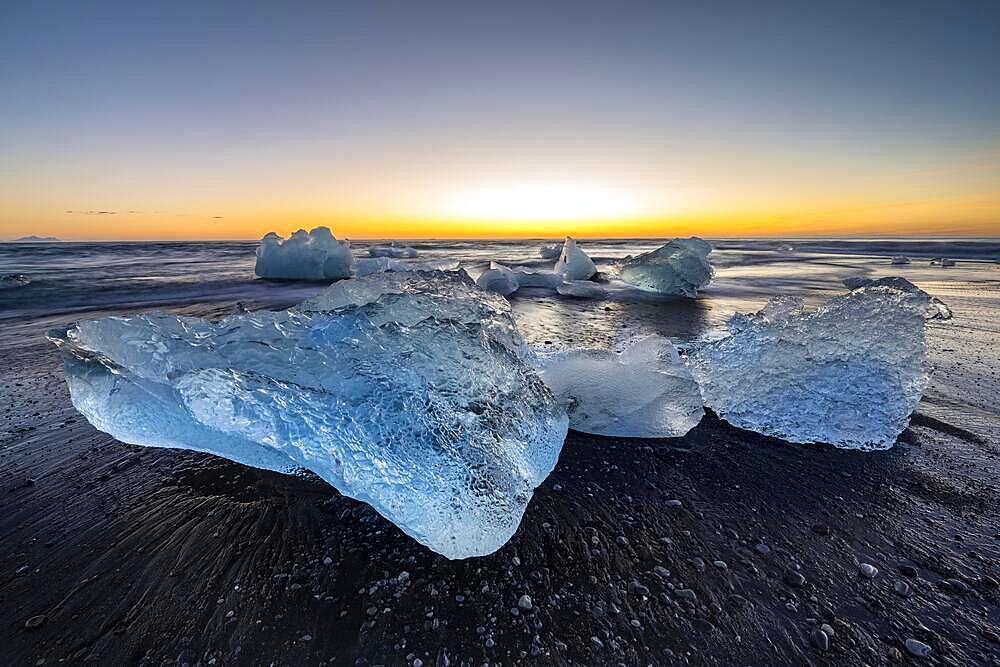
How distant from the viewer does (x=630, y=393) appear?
3053 mm

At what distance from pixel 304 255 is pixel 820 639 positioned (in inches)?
560

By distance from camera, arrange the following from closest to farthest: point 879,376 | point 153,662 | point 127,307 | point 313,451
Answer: point 153,662 → point 313,451 → point 879,376 → point 127,307

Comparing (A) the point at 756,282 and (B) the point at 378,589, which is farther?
(A) the point at 756,282

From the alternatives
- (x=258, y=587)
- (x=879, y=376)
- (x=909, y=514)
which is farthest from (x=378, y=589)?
(x=879, y=376)

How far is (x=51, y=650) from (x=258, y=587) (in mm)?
598

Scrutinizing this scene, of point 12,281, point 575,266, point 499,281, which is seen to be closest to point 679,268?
point 575,266

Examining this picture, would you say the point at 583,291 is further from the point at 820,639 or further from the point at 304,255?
the point at 304,255

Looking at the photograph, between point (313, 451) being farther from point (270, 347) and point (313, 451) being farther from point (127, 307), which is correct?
point (127, 307)

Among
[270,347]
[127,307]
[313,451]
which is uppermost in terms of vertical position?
[270,347]

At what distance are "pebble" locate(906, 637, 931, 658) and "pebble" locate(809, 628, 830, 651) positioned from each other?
9.5 inches

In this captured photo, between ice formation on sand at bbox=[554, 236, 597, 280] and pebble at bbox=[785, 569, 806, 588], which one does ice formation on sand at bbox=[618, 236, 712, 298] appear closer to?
ice formation on sand at bbox=[554, 236, 597, 280]

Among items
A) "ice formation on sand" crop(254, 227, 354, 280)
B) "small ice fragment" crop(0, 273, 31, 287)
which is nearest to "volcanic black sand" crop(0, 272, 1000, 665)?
"ice formation on sand" crop(254, 227, 354, 280)

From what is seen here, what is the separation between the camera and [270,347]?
7.26 ft

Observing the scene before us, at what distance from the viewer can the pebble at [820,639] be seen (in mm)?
1397
